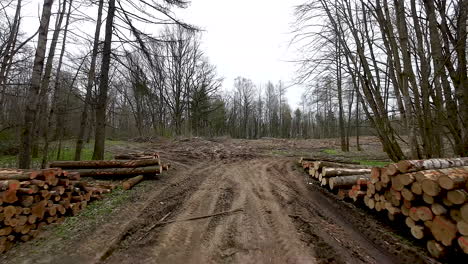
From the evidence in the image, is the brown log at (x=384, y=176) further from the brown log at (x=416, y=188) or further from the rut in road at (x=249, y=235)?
the rut in road at (x=249, y=235)

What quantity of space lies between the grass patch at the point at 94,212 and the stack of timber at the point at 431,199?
17.7ft

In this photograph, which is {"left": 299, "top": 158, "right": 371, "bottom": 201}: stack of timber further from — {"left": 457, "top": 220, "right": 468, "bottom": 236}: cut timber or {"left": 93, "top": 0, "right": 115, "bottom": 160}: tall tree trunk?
{"left": 93, "top": 0, "right": 115, "bottom": 160}: tall tree trunk

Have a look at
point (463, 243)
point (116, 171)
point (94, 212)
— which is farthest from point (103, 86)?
point (463, 243)

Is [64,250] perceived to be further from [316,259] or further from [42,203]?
[316,259]

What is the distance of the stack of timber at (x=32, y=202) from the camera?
146 inches

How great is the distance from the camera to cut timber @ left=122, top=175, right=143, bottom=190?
647 cm

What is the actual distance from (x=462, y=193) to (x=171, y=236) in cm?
422

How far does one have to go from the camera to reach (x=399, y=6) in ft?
19.6

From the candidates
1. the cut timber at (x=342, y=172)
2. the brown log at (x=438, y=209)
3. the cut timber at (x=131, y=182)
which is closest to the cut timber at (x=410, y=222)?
the brown log at (x=438, y=209)

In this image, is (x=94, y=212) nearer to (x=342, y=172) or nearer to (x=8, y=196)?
(x=8, y=196)

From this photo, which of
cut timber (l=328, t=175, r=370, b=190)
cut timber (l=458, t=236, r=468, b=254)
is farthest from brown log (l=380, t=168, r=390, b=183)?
cut timber (l=328, t=175, r=370, b=190)

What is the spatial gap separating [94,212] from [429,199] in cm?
595

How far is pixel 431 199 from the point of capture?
352cm

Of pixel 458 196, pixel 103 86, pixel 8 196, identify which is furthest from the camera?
pixel 103 86
